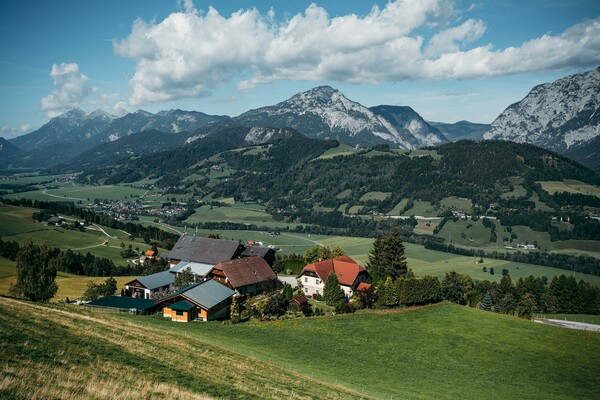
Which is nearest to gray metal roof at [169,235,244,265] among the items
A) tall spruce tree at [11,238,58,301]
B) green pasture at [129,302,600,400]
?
green pasture at [129,302,600,400]

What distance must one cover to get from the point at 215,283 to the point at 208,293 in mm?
5072

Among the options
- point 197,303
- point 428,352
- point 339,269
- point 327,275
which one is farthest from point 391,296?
point 197,303

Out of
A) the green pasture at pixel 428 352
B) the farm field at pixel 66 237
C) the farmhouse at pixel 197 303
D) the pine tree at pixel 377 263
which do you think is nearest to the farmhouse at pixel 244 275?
the farmhouse at pixel 197 303

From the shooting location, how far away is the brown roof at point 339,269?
69.1 m

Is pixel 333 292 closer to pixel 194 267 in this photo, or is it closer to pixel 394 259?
pixel 394 259

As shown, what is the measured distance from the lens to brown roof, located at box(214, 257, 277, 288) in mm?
63281

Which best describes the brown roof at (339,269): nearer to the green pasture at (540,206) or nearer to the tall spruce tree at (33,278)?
the tall spruce tree at (33,278)

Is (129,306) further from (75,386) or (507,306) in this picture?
(507,306)

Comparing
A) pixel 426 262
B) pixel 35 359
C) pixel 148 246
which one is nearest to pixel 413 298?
pixel 35 359

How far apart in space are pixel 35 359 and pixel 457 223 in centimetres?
18710

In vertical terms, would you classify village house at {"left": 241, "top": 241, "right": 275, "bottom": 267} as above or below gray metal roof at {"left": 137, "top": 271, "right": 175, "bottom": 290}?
above

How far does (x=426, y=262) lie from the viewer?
127312mm

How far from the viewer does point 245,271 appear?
66562mm

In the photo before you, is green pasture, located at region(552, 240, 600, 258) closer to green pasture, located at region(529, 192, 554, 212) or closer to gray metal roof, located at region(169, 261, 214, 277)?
green pasture, located at region(529, 192, 554, 212)
